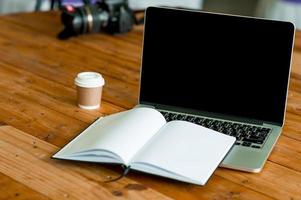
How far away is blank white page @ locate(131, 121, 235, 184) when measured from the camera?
964 mm

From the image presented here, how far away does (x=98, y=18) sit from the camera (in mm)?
1827

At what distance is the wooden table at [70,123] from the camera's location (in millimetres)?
947

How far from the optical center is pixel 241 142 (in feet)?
3.63

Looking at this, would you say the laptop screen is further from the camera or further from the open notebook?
the camera

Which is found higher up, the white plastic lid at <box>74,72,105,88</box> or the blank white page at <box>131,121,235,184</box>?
the white plastic lid at <box>74,72,105,88</box>

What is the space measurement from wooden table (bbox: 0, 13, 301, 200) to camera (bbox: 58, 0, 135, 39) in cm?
3

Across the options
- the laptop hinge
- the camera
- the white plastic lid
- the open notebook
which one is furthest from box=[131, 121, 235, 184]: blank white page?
the camera

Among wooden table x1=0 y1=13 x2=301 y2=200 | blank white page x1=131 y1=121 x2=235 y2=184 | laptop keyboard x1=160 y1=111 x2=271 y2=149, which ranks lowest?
wooden table x1=0 y1=13 x2=301 y2=200

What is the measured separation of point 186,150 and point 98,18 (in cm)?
93

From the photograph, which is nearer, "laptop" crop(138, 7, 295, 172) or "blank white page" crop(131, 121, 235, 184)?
"blank white page" crop(131, 121, 235, 184)

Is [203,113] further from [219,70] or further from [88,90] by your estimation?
[88,90]

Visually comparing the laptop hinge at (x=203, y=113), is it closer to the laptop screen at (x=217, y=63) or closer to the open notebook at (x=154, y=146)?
the laptop screen at (x=217, y=63)

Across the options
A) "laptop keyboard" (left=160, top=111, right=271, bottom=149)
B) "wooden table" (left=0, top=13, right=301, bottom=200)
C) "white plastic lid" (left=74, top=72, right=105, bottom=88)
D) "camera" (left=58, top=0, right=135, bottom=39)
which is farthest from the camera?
"camera" (left=58, top=0, right=135, bottom=39)

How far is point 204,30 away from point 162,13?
11 cm
